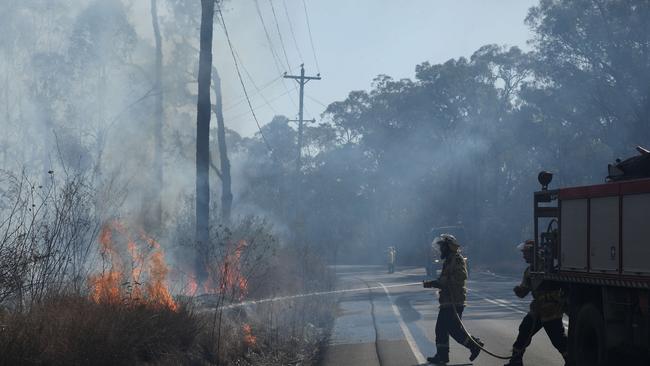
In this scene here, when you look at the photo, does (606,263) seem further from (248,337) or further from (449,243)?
(248,337)

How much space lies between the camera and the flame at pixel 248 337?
12625 mm

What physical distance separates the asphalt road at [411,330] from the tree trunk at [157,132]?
755 cm

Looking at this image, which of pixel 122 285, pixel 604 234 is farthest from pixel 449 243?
pixel 122 285

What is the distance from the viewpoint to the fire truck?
821cm

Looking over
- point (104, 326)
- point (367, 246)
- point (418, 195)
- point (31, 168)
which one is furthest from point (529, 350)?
point (367, 246)

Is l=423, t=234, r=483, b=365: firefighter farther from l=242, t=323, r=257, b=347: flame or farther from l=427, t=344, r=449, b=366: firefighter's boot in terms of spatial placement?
l=242, t=323, r=257, b=347: flame

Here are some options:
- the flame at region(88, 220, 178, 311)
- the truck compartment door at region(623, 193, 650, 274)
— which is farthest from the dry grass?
the truck compartment door at region(623, 193, 650, 274)

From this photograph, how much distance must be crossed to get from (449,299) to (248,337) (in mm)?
2902

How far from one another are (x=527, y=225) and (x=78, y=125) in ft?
135

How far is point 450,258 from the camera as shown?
12.9 metres

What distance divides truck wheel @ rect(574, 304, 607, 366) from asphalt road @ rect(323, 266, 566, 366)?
91.9 inches

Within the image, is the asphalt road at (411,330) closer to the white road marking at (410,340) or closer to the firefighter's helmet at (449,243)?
the white road marking at (410,340)

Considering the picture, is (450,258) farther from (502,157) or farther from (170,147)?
(502,157)

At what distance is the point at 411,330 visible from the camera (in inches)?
696
